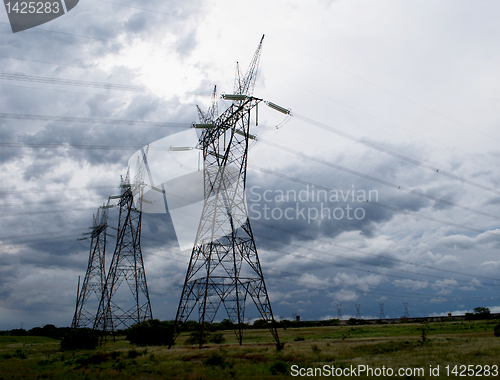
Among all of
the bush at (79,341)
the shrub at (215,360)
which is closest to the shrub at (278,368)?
the shrub at (215,360)

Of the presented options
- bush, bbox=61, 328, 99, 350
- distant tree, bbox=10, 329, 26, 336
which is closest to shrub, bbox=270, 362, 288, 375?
bush, bbox=61, 328, 99, 350

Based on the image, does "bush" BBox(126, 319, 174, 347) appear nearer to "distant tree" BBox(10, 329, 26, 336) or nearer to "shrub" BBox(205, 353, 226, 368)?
"shrub" BBox(205, 353, 226, 368)

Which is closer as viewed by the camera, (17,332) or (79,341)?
(79,341)

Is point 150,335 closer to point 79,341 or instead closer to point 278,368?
point 79,341

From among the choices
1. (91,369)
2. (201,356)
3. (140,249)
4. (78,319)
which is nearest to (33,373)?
(91,369)

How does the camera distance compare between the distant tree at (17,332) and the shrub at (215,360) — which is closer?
the shrub at (215,360)

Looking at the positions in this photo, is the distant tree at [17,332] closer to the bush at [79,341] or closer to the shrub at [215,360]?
the bush at [79,341]

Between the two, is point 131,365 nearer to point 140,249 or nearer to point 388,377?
point 388,377

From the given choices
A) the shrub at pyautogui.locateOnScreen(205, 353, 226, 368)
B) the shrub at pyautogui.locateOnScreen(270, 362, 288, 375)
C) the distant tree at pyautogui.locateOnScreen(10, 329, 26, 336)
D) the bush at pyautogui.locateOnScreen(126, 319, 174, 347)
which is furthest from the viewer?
the distant tree at pyautogui.locateOnScreen(10, 329, 26, 336)

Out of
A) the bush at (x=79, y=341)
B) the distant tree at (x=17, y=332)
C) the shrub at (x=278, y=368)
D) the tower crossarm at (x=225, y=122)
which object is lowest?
the distant tree at (x=17, y=332)

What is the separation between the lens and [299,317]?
188125 mm

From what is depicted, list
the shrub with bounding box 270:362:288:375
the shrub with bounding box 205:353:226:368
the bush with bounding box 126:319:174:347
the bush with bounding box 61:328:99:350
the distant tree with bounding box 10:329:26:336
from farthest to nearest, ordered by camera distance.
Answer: the distant tree with bounding box 10:329:26:336, the bush with bounding box 61:328:99:350, the bush with bounding box 126:319:174:347, the shrub with bounding box 205:353:226:368, the shrub with bounding box 270:362:288:375

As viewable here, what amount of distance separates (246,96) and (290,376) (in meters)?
28.8

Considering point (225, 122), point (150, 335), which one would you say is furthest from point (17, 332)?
point (225, 122)
